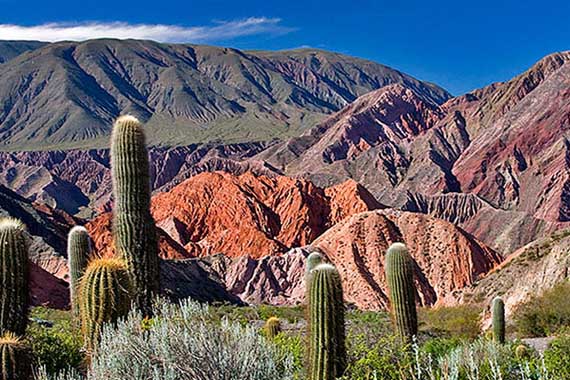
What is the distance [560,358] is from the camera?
529 inches

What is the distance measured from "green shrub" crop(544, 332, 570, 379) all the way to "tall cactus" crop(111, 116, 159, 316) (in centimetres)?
614

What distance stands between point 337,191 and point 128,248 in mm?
73935

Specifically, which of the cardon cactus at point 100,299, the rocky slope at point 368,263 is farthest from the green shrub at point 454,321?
the cardon cactus at point 100,299

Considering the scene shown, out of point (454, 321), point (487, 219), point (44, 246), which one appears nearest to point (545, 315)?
point (454, 321)

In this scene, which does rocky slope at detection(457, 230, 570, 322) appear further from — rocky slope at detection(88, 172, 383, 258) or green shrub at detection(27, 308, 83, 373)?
rocky slope at detection(88, 172, 383, 258)

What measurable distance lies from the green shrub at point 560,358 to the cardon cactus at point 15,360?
7.27 m

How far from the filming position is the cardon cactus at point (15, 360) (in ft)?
28.7

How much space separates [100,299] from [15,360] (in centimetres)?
124

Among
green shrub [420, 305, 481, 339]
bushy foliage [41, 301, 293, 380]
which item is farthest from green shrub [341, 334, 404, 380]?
green shrub [420, 305, 481, 339]

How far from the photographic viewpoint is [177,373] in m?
8.16

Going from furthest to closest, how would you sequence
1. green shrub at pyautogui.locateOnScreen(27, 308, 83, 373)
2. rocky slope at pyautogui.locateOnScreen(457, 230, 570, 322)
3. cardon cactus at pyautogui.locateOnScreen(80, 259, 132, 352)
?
1. rocky slope at pyautogui.locateOnScreen(457, 230, 570, 322)
2. green shrub at pyautogui.locateOnScreen(27, 308, 83, 373)
3. cardon cactus at pyautogui.locateOnScreen(80, 259, 132, 352)

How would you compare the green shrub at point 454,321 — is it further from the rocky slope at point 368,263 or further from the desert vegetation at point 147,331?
the desert vegetation at point 147,331

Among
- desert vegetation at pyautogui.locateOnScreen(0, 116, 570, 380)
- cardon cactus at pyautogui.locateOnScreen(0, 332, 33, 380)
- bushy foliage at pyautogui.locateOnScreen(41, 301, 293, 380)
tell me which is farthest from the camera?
cardon cactus at pyautogui.locateOnScreen(0, 332, 33, 380)

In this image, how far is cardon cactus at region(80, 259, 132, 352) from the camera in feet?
30.6
